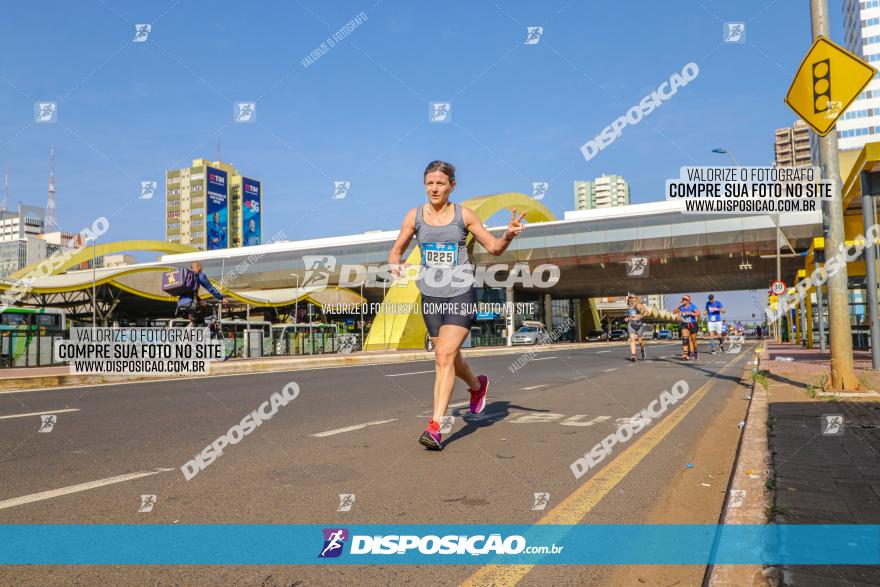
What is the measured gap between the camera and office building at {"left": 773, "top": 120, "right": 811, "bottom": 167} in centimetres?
18125

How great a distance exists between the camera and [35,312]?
81.9 ft

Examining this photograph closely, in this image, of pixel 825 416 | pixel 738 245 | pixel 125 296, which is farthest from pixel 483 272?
pixel 825 416

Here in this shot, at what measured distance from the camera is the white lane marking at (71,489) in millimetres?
3438

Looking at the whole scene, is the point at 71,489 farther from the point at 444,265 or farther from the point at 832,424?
the point at 832,424

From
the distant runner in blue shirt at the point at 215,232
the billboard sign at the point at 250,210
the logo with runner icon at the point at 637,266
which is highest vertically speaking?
the billboard sign at the point at 250,210

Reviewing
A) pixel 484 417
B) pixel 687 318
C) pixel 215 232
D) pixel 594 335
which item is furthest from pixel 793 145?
pixel 484 417

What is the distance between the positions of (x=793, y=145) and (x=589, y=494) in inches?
8275

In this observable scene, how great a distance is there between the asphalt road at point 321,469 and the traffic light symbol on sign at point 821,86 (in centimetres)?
372

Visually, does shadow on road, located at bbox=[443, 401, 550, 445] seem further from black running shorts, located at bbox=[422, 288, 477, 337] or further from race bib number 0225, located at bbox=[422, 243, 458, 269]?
race bib number 0225, located at bbox=[422, 243, 458, 269]

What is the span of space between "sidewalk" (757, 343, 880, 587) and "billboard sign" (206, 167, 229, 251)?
175359mm

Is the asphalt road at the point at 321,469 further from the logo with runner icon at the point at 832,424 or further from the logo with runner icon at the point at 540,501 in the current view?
the logo with runner icon at the point at 832,424

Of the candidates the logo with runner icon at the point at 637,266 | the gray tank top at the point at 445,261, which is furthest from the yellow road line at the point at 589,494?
the logo with runner icon at the point at 637,266

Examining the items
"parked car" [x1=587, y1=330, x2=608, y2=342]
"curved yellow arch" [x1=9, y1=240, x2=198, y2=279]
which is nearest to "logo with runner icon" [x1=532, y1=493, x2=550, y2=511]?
"curved yellow arch" [x1=9, y1=240, x2=198, y2=279]

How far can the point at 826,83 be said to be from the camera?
768cm
